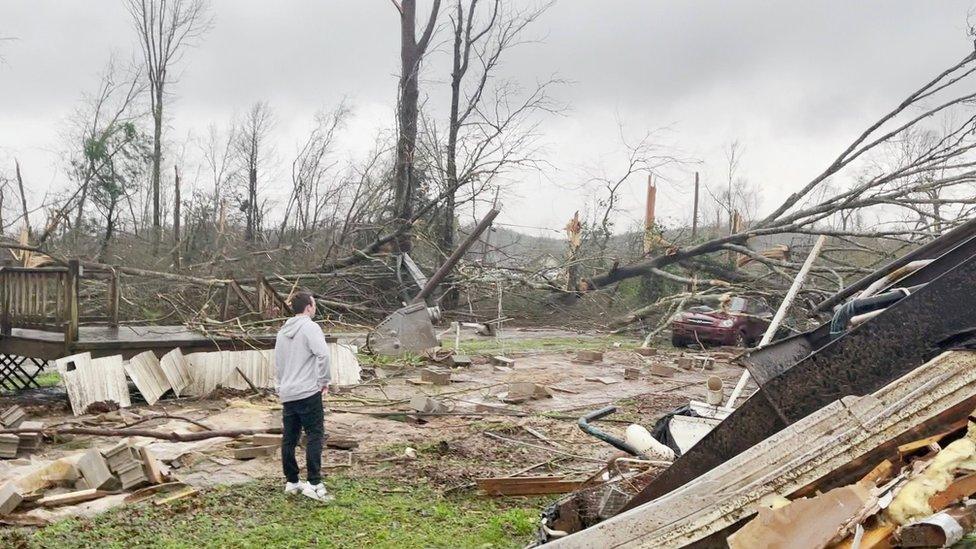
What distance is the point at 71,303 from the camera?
29.5ft

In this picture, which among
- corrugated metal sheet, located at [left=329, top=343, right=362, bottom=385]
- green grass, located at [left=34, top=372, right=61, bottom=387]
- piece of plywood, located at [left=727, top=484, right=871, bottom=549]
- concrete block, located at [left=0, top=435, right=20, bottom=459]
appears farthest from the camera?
corrugated metal sheet, located at [left=329, top=343, right=362, bottom=385]

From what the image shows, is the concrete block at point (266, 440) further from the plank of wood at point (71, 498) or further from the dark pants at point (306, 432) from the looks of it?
the plank of wood at point (71, 498)

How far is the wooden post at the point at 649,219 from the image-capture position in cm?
2219

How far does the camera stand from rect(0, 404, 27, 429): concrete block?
707cm

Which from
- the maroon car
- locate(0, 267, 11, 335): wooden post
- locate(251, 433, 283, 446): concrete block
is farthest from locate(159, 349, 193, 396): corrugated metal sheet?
the maroon car

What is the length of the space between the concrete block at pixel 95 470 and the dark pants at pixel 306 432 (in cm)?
124

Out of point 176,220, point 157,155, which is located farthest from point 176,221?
point 157,155

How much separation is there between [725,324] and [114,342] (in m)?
12.4

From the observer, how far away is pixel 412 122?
24.2m

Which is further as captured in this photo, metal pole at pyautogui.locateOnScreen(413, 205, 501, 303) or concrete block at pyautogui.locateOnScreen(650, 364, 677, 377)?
metal pole at pyautogui.locateOnScreen(413, 205, 501, 303)

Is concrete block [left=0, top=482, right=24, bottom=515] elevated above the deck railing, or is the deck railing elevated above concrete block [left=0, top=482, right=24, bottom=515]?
the deck railing

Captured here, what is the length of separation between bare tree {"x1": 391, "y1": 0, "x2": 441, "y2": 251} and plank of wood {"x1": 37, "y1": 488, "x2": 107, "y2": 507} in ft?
52.5

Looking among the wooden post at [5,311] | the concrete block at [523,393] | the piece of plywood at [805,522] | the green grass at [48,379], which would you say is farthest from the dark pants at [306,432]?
the green grass at [48,379]

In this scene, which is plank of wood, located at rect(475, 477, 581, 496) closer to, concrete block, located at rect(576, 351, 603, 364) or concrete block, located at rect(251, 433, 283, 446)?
concrete block, located at rect(251, 433, 283, 446)
